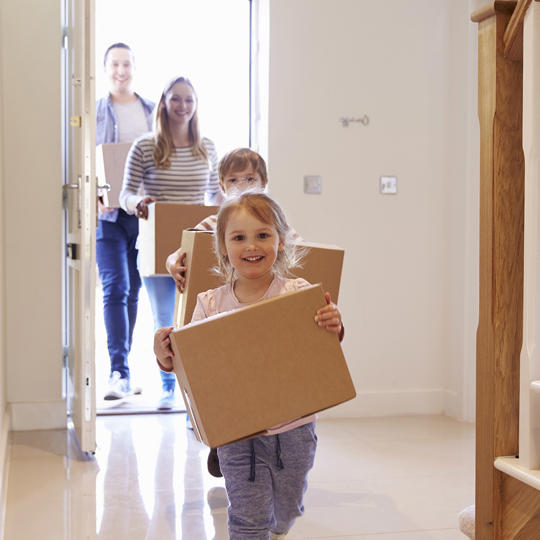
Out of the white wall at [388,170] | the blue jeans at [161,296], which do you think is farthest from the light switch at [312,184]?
the blue jeans at [161,296]

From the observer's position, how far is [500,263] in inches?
49.9

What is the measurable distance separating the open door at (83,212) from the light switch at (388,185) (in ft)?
4.63

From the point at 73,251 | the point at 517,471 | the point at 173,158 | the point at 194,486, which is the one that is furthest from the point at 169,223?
the point at 517,471

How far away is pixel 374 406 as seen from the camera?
11.3 feet

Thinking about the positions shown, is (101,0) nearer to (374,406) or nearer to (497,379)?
(374,406)

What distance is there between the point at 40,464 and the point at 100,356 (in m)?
2.62

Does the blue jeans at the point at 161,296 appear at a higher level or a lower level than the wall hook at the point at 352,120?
lower

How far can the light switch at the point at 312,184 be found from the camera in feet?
11.0

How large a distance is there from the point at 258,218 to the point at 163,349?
326 millimetres

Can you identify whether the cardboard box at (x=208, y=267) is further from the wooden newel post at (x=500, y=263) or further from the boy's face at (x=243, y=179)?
the wooden newel post at (x=500, y=263)

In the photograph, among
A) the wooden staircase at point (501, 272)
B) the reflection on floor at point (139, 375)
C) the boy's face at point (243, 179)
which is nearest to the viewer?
the wooden staircase at point (501, 272)

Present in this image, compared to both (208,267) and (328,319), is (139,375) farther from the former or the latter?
(328,319)

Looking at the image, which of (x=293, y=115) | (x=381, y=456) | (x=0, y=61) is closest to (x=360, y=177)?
(x=293, y=115)

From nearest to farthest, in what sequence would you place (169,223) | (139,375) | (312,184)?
1. (169,223)
2. (312,184)
3. (139,375)
